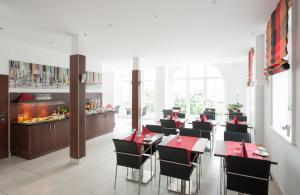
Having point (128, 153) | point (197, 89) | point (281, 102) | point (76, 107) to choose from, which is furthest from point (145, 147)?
point (197, 89)

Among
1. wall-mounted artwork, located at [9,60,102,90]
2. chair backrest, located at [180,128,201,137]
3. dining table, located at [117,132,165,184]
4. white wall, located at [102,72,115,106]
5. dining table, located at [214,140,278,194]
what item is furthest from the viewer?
white wall, located at [102,72,115,106]

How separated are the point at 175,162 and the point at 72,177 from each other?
2.28 meters

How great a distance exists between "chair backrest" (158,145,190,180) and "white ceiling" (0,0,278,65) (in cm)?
231

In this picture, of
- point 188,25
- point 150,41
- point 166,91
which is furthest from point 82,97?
point 166,91

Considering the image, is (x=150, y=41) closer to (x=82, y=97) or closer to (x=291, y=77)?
(x=82, y=97)

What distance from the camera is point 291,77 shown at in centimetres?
253

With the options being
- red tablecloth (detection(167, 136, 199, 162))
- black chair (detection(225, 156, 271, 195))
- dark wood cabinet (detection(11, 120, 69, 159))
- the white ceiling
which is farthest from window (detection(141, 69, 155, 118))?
black chair (detection(225, 156, 271, 195))

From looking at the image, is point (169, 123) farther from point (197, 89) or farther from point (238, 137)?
point (197, 89)

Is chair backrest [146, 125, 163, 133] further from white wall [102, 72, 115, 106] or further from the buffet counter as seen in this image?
white wall [102, 72, 115, 106]

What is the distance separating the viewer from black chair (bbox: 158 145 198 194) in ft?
8.38

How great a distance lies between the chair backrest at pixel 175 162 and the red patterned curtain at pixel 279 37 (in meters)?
2.03

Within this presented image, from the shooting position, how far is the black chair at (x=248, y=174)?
6.95ft

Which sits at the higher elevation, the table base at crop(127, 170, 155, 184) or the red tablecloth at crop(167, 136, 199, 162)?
the red tablecloth at crop(167, 136, 199, 162)

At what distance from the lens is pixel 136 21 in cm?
359
